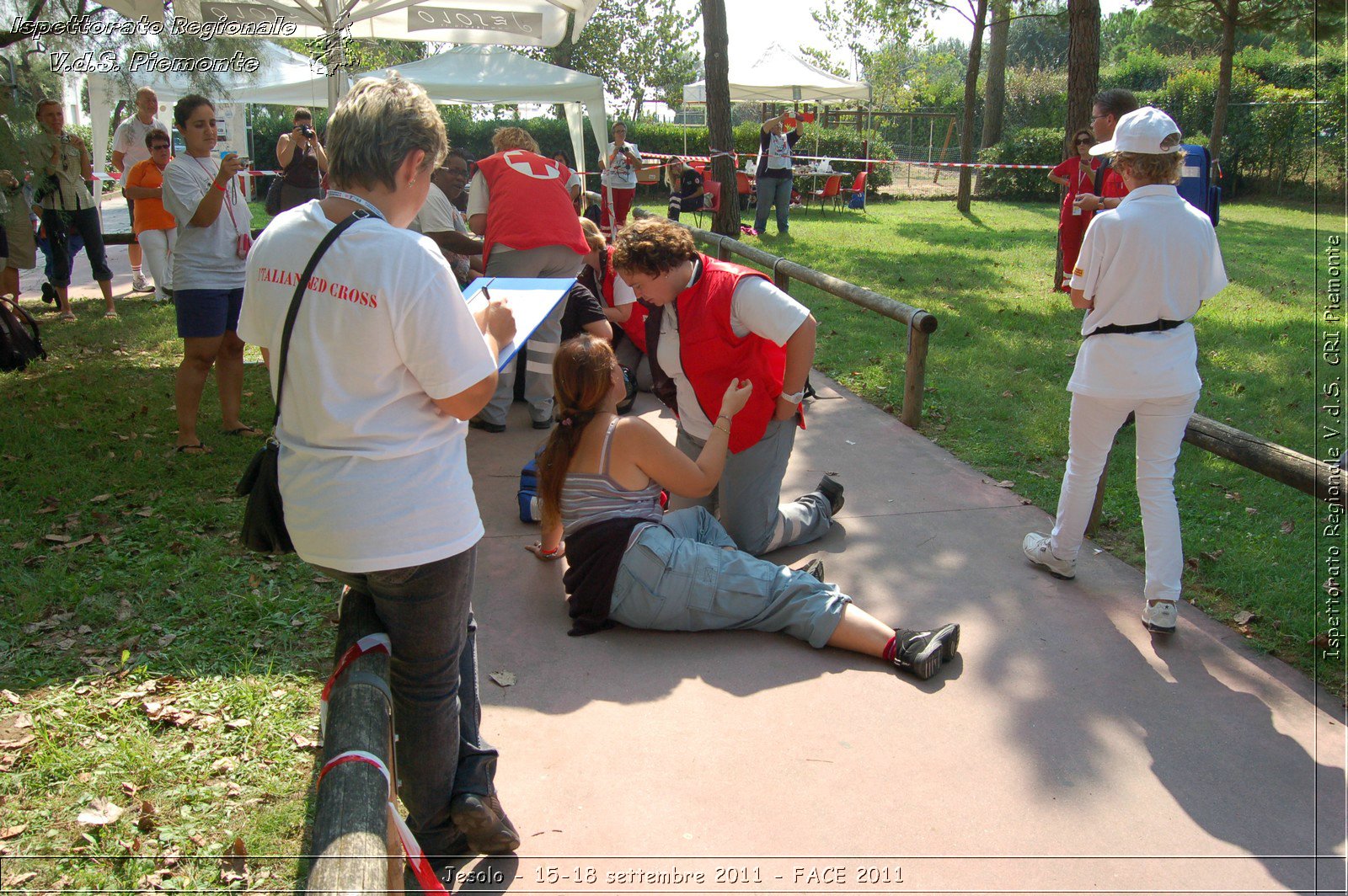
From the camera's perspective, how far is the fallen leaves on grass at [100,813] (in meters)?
2.74

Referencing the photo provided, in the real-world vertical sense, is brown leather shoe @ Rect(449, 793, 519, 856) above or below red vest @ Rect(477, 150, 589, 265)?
below

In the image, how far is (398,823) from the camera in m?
2.01

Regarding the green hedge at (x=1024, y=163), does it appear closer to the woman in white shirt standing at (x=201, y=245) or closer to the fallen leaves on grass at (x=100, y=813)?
the woman in white shirt standing at (x=201, y=245)

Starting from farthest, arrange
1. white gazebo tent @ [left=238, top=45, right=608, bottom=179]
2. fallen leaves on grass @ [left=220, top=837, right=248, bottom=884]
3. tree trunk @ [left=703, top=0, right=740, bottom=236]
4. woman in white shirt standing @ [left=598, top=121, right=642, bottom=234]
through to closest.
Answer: woman in white shirt standing @ [left=598, top=121, right=642, bottom=234] → tree trunk @ [left=703, top=0, right=740, bottom=236] → white gazebo tent @ [left=238, top=45, right=608, bottom=179] → fallen leaves on grass @ [left=220, top=837, right=248, bottom=884]

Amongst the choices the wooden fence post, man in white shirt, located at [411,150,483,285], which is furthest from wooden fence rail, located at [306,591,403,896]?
man in white shirt, located at [411,150,483,285]

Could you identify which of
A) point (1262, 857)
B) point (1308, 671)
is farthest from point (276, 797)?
point (1308, 671)

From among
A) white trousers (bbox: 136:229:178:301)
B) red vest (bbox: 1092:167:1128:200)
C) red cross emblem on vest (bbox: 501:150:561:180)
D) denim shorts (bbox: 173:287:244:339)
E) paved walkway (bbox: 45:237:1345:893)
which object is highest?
red cross emblem on vest (bbox: 501:150:561:180)

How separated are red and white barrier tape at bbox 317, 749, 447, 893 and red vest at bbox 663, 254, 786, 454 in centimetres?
245

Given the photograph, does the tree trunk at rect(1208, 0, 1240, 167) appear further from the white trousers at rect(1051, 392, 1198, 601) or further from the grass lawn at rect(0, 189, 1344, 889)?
the white trousers at rect(1051, 392, 1198, 601)

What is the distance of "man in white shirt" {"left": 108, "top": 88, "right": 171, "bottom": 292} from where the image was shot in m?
9.62

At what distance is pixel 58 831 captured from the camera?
8.93ft

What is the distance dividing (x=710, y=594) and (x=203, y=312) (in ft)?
11.5

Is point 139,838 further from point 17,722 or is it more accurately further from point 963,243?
point 963,243

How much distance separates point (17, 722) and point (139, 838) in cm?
84
